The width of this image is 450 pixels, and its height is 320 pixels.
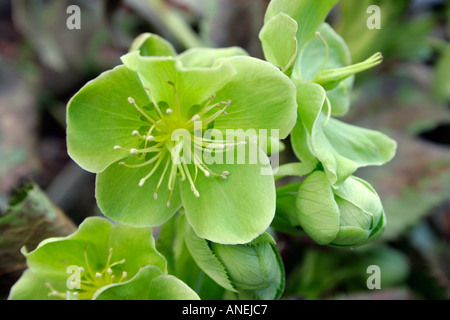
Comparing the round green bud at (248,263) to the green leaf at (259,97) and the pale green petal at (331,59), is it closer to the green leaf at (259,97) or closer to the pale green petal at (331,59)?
the green leaf at (259,97)

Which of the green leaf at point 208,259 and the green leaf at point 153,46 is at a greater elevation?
the green leaf at point 153,46

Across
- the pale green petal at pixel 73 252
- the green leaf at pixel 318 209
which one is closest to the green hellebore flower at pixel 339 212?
the green leaf at pixel 318 209

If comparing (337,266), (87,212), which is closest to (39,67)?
(87,212)

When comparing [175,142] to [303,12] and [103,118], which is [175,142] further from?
[303,12]

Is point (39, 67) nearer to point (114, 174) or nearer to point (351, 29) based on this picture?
point (351, 29)

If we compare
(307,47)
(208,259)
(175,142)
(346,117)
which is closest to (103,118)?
(175,142)

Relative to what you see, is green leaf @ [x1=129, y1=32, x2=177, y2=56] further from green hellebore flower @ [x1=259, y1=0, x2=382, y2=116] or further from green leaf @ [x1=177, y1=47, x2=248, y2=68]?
green hellebore flower @ [x1=259, y1=0, x2=382, y2=116]
